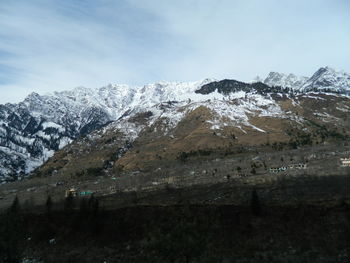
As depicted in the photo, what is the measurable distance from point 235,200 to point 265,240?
119 ft

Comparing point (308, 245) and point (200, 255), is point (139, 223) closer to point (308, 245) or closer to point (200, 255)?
point (308, 245)

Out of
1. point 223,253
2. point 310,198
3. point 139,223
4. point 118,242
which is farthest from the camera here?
point 310,198

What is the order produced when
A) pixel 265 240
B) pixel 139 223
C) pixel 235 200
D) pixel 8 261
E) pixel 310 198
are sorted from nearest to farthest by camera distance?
pixel 8 261
pixel 265 240
pixel 139 223
pixel 310 198
pixel 235 200

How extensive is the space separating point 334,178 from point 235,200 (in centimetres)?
3944

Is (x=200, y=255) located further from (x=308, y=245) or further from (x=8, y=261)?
(x=308, y=245)

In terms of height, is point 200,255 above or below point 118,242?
above

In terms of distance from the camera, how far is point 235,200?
89.9 meters

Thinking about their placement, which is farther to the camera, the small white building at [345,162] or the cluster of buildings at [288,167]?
the cluster of buildings at [288,167]

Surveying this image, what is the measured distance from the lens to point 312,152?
18700cm

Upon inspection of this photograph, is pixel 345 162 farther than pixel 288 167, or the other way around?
pixel 288 167

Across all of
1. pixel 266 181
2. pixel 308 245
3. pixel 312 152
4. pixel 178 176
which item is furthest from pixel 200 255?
pixel 312 152

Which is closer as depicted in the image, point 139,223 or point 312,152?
point 139,223

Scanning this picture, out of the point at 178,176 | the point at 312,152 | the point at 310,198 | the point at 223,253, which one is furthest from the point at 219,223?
the point at 312,152

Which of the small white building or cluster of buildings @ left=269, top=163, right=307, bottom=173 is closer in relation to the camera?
the small white building
